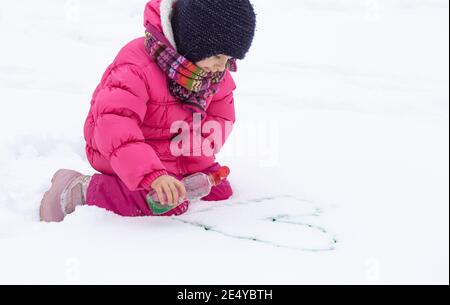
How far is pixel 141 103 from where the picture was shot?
6.03 feet

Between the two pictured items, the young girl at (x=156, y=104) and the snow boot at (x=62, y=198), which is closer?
the young girl at (x=156, y=104)

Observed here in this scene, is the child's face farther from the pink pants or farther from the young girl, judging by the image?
the pink pants

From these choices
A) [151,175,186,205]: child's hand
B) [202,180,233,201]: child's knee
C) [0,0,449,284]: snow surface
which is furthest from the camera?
[202,180,233,201]: child's knee

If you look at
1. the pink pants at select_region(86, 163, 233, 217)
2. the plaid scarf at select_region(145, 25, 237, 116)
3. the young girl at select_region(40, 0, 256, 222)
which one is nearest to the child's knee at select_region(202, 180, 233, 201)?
the young girl at select_region(40, 0, 256, 222)

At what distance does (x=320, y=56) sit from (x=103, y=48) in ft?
5.57

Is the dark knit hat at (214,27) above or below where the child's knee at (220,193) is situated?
above

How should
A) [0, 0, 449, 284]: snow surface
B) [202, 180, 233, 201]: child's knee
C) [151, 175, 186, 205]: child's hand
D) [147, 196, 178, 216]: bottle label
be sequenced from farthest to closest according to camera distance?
1. [202, 180, 233, 201]: child's knee
2. [147, 196, 178, 216]: bottle label
3. [151, 175, 186, 205]: child's hand
4. [0, 0, 449, 284]: snow surface

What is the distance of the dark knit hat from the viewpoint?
69.5 inches

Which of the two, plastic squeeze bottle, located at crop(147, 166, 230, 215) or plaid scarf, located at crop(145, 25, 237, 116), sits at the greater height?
plaid scarf, located at crop(145, 25, 237, 116)

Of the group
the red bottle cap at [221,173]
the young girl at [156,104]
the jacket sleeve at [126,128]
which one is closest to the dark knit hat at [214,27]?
the young girl at [156,104]

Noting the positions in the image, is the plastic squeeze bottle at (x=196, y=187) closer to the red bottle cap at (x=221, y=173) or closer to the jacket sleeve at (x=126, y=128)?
the red bottle cap at (x=221, y=173)

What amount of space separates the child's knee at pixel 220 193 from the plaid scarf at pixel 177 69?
1.15ft

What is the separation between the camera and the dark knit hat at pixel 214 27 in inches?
69.5

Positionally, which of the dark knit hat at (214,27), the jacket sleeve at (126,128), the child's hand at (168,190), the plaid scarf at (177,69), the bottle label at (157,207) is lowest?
the bottle label at (157,207)
